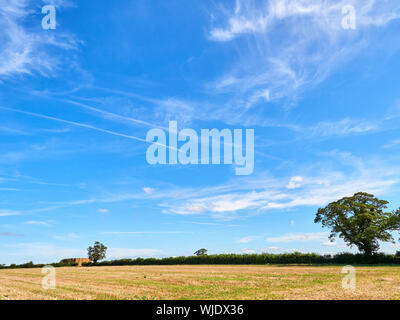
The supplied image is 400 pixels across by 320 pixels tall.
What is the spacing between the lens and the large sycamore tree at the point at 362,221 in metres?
64.9

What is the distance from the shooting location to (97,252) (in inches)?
5202

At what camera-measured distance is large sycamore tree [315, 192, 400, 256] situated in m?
64.9

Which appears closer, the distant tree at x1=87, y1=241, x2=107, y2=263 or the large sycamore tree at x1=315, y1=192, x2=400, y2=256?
the large sycamore tree at x1=315, y1=192, x2=400, y2=256

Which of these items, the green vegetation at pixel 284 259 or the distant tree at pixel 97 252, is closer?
the green vegetation at pixel 284 259

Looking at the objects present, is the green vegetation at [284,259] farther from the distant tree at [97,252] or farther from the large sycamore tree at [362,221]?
the distant tree at [97,252]

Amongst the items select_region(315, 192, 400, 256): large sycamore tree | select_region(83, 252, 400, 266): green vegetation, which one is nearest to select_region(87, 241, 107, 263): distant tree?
select_region(83, 252, 400, 266): green vegetation

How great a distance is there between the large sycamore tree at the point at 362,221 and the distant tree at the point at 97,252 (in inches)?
3764

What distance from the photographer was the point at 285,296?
59.6 feet

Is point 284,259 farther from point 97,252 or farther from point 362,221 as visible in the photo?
point 97,252

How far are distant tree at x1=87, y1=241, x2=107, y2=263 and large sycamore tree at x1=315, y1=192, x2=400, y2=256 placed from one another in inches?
3764

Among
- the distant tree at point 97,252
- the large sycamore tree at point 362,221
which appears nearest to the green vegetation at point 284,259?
the large sycamore tree at point 362,221

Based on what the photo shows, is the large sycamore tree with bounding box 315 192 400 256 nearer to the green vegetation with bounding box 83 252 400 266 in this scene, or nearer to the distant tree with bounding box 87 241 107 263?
the green vegetation with bounding box 83 252 400 266

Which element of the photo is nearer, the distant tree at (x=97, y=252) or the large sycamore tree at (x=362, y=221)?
the large sycamore tree at (x=362, y=221)
